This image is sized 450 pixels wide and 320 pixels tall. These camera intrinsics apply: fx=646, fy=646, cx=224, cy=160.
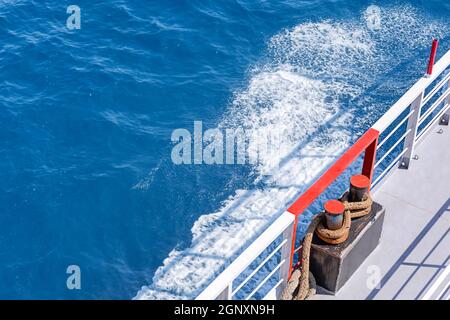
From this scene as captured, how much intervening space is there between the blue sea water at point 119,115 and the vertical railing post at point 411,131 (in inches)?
329

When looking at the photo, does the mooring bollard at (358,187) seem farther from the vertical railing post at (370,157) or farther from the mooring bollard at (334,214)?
the mooring bollard at (334,214)

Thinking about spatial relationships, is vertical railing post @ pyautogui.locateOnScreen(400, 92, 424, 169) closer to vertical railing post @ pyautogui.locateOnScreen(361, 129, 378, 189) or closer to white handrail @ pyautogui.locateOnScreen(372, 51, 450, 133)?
white handrail @ pyautogui.locateOnScreen(372, 51, 450, 133)

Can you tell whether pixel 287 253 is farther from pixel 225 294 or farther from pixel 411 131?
pixel 411 131

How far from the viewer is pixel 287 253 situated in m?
8.64

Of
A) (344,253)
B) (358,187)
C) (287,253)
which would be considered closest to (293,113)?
(358,187)

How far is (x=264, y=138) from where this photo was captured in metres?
21.3

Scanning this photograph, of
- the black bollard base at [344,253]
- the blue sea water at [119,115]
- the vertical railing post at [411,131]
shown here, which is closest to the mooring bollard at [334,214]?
the black bollard base at [344,253]

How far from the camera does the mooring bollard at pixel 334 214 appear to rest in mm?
8898

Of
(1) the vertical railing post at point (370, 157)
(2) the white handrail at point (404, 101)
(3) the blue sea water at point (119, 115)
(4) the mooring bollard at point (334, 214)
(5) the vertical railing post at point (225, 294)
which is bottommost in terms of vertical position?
(3) the blue sea water at point (119, 115)

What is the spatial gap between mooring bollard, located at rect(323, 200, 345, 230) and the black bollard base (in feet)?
1.11

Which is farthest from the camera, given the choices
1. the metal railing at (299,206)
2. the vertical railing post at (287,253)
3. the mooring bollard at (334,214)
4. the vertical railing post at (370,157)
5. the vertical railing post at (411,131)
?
the vertical railing post at (411,131)

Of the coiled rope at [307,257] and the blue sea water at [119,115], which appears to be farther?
the blue sea water at [119,115]
